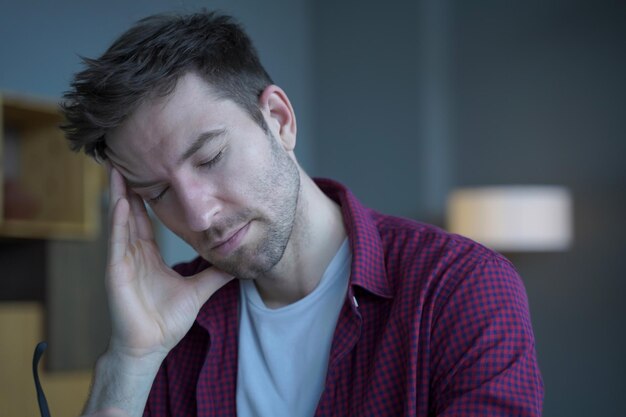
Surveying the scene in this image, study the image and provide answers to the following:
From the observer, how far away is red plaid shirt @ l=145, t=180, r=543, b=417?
4.05 ft

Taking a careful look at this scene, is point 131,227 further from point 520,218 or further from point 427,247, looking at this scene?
point 520,218

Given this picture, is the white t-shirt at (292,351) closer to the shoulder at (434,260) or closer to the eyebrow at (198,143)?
the shoulder at (434,260)

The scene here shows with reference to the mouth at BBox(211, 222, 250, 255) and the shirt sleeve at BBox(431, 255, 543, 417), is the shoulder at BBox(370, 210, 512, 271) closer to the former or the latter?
the shirt sleeve at BBox(431, 255, 543, 417)

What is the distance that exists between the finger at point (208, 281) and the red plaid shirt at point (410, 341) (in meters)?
0.04

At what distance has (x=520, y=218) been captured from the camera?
4.00m

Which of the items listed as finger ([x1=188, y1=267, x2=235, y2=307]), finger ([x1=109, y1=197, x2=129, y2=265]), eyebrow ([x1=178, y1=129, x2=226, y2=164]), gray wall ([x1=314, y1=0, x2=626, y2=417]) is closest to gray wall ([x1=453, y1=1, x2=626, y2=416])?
gray wall ([x1=314, y1=0, x2=626, y2=417])

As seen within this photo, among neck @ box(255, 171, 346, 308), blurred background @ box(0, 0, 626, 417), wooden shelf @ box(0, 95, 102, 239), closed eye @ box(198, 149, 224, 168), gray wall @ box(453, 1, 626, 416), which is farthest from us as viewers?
gray wall @ box(453, 1, 626, 416)

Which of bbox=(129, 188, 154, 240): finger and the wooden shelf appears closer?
bbox=(129, 188, 154, 240): finger

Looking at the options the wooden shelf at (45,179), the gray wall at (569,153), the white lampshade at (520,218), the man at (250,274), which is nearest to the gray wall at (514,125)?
the gray wall at (569,153)

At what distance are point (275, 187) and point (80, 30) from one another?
2.41m

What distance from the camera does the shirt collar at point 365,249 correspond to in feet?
4.67

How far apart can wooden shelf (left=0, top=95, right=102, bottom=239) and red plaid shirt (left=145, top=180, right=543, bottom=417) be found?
1682 millimetres

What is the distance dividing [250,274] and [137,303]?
0.24 meters

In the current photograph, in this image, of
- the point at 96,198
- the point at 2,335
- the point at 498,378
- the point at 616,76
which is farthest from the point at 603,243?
the point at 498,378
